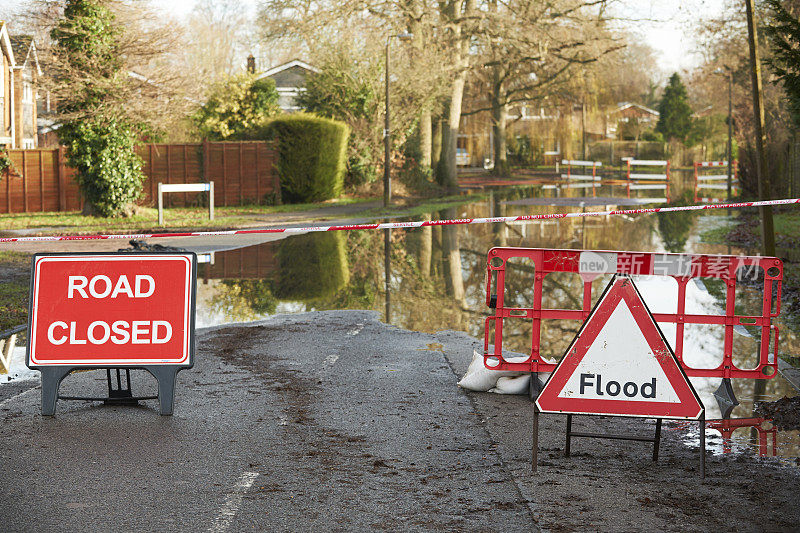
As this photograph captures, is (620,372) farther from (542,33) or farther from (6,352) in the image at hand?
(542,33)

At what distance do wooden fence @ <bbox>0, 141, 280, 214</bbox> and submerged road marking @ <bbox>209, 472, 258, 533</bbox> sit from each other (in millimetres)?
23662

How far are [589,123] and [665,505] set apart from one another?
8161 cm

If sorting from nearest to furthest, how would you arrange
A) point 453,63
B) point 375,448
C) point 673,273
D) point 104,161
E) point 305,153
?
point 375,448 → point 673,273 → point 104,161 → point 305,153 → point 453,63

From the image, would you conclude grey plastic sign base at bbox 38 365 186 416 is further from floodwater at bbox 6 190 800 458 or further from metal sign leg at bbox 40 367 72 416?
floodwater at bbox 6 190 800 458

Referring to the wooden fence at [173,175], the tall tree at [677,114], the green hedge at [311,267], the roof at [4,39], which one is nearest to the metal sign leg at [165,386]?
the green hedge at [311,267]

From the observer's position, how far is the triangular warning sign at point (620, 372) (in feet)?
19.6

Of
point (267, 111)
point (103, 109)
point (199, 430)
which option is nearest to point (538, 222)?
point (103, 109)

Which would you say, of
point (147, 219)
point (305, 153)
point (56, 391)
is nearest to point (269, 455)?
point (56, 391)

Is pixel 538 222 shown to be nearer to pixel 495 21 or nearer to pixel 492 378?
pixel 495 21

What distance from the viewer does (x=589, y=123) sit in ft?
277

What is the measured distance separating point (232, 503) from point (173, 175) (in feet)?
88.7

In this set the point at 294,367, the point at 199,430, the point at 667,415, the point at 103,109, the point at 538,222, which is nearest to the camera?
the point at 667,415

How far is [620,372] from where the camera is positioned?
6.02 m

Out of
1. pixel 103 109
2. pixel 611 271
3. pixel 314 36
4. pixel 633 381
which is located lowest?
pixel 633 381
